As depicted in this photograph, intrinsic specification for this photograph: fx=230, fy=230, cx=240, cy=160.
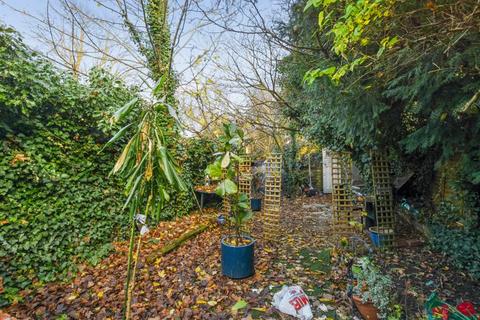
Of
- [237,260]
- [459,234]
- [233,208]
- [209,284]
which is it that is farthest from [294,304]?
[459,234]

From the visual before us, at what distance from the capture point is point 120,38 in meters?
5.17

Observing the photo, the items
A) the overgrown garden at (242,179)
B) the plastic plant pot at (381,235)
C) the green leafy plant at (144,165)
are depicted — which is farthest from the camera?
the plastic plant pot at (381,235)

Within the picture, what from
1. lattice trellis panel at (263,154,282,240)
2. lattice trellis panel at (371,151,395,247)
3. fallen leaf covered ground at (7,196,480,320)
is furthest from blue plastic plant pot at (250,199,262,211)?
lattice trellis panel at (371,151,395,247)

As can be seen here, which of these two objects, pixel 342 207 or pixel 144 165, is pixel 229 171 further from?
pixel 342 207

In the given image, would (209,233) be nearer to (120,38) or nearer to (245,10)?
(245,10)

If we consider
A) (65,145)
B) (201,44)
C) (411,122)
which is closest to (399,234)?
(411,122)

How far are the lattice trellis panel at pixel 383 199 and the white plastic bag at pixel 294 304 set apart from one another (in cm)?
214

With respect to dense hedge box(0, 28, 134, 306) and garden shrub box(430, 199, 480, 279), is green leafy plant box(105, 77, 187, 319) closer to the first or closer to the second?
dense hedge box(0, 28, 134, 306)

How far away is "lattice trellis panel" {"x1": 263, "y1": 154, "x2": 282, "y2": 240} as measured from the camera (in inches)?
162

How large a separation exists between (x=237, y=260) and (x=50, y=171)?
2.59m

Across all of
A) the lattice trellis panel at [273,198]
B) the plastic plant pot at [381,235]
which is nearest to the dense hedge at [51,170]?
the lattice trellis panel at [273,198]

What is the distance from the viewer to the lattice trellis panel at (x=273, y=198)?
412 cm

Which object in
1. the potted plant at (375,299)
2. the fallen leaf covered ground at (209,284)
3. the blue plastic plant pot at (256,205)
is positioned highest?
the blue plastic plant pot at (256,205)

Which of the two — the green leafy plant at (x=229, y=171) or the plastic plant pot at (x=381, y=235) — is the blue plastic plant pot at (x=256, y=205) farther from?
the green leafy plant at (x=229, y=171)
